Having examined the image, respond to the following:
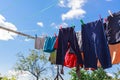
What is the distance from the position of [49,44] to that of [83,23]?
1.35m

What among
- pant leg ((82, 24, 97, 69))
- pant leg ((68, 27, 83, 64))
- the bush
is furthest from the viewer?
the bush

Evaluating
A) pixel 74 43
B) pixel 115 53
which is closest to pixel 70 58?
pixel 74 43

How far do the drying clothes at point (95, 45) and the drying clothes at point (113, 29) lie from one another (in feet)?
0.42

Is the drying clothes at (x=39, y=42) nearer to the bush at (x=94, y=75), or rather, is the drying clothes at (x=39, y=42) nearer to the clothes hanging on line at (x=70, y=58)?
the clothes hanging on line at (x=70, y=58)

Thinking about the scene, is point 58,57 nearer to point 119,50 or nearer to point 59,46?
point 59,46

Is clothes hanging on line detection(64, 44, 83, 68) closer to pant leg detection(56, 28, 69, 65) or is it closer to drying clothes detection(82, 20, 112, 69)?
pant leg detection(56, 28, 69, 65)

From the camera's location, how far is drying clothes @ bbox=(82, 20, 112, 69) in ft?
21.2

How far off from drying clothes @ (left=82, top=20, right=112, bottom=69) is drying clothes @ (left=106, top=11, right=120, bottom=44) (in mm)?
127

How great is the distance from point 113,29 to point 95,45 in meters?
0.54

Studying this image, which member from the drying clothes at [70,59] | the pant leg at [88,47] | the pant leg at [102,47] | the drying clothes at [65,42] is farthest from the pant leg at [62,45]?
the pant leg at [102,47]

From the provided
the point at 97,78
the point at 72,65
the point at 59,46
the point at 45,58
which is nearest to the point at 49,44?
the point at 59,46

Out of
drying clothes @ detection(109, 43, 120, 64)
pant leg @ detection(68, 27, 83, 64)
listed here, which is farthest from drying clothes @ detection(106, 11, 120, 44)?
pant leg @ detection(68, 27, 83, 64)

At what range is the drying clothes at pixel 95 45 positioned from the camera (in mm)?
6469

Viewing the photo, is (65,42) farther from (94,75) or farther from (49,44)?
(94,75)
